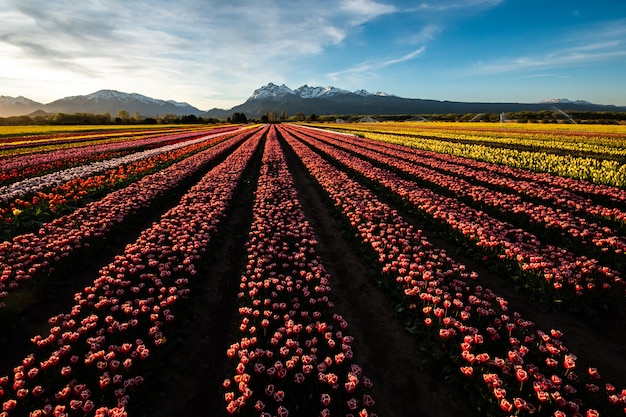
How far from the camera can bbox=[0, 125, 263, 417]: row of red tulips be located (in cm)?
400

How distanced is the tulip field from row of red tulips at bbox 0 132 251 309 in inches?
2.6

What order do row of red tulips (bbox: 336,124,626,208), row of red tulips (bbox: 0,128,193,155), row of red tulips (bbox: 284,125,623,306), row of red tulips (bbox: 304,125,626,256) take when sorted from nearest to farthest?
row of red tulips (bbox: 284,125,623,306) < row of red tulips (bbox: 304,125,626,256) < row of red tulips (bbox: 336,124,626,208) < row of red tulips (bbox: 0,128,193,155)

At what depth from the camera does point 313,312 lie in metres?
6.09

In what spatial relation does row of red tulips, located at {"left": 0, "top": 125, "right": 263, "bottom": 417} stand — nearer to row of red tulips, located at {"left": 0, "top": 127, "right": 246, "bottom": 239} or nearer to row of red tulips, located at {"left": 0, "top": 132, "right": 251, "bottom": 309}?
row of red tulips, located at {"left": 0, "top": 132, "right": 251, "bottom": 309}

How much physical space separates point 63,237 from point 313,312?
7159 millimetres

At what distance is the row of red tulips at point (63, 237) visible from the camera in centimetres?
675

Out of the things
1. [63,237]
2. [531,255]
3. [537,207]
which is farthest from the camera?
[537,207]

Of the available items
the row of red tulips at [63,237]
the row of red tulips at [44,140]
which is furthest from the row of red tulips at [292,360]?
the row of red tulips at [44,140]

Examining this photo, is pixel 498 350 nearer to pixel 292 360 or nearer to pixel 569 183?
pixel 292 360

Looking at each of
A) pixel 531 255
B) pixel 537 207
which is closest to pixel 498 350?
pixel 531 255

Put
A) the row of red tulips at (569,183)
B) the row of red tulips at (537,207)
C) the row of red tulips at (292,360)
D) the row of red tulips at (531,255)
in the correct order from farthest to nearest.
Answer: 1. the row of red tulips at (569,183)
2. the row of red tulips at (537,207)
3. the row of red tulips at (531,255)
4. the row of red tulips at (292,360)

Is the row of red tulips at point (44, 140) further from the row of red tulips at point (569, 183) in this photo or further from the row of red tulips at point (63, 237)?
the row of red tulips at point (569, 183)

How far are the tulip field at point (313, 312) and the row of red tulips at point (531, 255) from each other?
0.05 m

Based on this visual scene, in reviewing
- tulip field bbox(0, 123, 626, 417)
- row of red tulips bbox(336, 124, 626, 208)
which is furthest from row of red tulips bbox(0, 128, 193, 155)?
row of red tulips bbox(336, 124, 626, 208)
